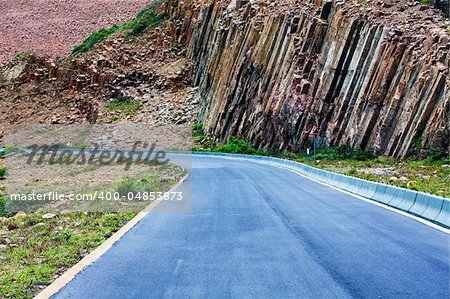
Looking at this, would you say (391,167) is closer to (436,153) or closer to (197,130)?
(436,153)

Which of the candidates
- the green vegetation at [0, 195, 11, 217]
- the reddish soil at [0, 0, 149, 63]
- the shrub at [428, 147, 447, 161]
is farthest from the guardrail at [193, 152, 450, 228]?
the reddish soil at [0, 0, 149, 63]

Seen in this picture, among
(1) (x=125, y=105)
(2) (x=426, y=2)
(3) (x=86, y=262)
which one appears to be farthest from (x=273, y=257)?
(1) (x=125, y=105)

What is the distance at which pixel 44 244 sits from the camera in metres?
11.5

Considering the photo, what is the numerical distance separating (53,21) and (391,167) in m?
98.4

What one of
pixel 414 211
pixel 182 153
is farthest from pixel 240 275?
pixel 182 153

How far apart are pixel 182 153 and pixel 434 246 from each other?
1937 inches

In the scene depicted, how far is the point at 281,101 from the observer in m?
46.4

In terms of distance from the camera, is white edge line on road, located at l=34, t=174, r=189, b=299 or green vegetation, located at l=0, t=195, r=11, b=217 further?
green vegetation, located at l=0, t=195, r=11, b=217

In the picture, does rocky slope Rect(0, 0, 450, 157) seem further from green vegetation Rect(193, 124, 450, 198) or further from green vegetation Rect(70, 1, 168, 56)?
green vegetation Rect(70, 1, 168, 56)

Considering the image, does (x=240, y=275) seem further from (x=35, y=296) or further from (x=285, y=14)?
(x=285, y=14)

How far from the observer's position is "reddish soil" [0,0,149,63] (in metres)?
100

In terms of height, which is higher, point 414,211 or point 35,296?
point 414,211

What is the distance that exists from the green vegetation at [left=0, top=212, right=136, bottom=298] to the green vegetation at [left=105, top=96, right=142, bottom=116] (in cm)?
5680

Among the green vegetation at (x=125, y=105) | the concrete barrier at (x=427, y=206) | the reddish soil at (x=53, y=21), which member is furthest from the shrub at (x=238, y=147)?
the reddish soil at (x=53, y=21)
